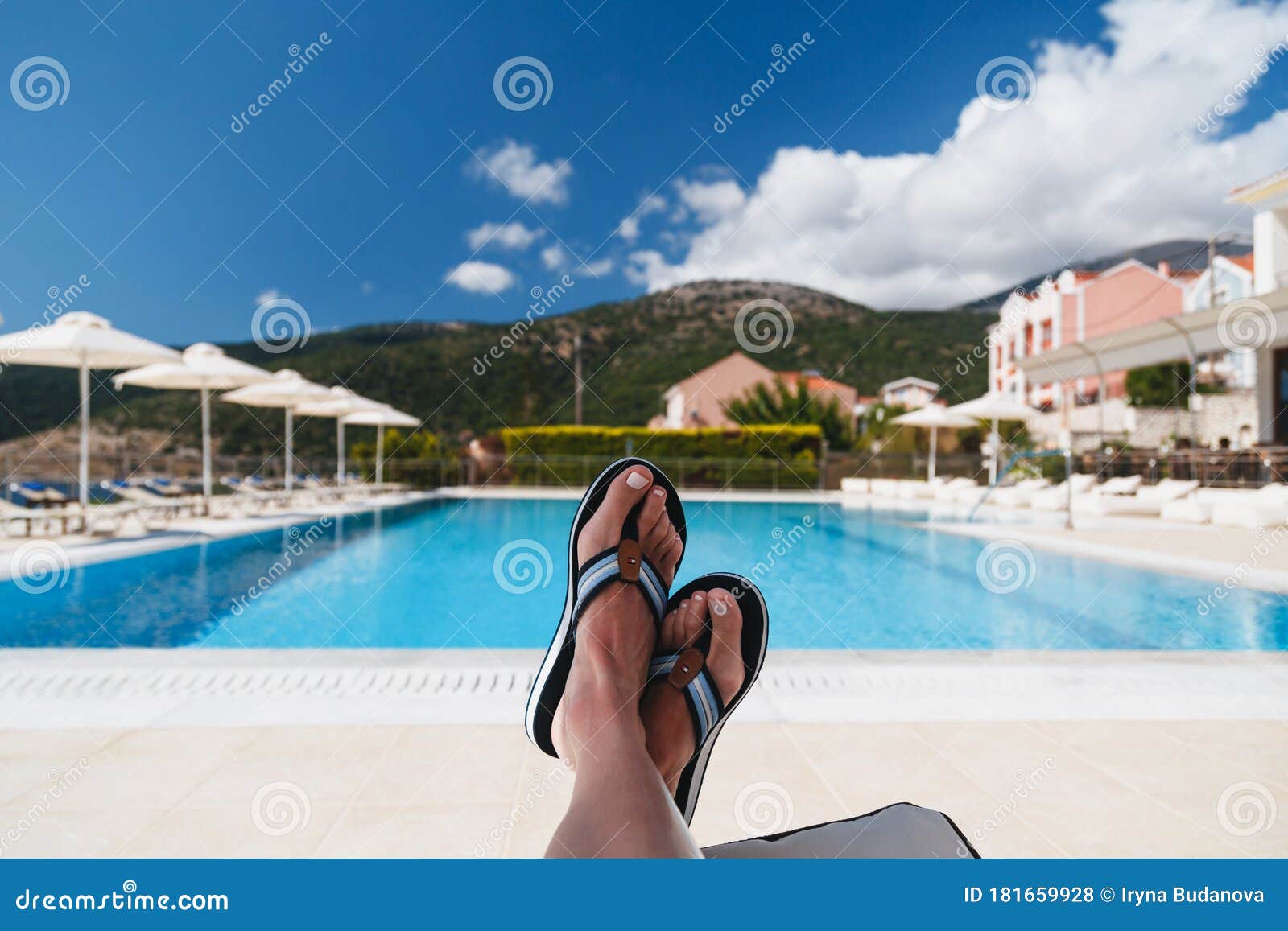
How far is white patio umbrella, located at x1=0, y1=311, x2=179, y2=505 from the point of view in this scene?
723cm

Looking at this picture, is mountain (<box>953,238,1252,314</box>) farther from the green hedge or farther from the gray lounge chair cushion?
the gray lounge chair cushion

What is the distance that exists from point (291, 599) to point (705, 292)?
36.9 m

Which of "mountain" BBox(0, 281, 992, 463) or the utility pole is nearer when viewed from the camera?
"mountain" BBox(0, 281, 992, 463)

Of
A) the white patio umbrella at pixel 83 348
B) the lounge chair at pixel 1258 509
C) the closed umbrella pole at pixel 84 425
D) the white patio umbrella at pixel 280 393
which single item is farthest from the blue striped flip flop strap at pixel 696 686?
the white patio umbrella at pixel 280 393

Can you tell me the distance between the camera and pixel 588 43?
13.4 m

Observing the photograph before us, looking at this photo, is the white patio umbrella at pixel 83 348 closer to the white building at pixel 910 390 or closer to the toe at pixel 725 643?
the toe at pixel 725 643

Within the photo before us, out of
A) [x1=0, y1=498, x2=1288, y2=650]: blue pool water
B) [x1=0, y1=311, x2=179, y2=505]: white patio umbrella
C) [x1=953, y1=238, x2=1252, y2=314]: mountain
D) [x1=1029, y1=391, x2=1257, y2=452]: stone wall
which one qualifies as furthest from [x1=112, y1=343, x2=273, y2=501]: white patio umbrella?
[x1=953, y1=238, x2=1252, y2=314]: mountain

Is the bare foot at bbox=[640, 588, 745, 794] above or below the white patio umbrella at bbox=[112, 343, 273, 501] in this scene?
below

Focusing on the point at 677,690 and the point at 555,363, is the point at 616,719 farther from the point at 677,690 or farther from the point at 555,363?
the point at 555,363

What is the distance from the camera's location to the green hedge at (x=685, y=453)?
1834 cm

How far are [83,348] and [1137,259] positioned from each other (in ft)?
120

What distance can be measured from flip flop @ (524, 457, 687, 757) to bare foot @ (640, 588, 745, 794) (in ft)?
0.23
